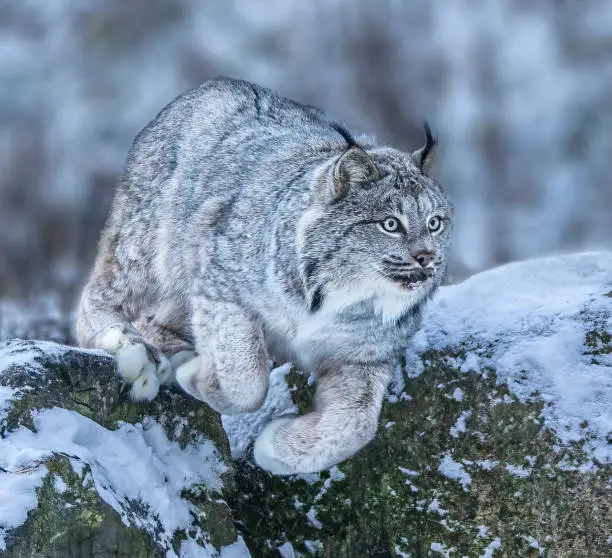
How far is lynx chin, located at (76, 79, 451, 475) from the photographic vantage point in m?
3.72

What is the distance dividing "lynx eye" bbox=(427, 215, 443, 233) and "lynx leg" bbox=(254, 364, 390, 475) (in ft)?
1.86

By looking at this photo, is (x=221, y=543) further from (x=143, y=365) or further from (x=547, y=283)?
(x=547, y=283)

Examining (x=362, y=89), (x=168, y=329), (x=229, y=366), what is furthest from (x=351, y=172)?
(x=362, y=89)

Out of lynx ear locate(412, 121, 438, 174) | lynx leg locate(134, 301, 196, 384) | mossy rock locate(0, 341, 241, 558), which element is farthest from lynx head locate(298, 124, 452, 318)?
lynx leg locate(134, 301, 196, 384)

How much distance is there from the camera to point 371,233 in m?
3.66

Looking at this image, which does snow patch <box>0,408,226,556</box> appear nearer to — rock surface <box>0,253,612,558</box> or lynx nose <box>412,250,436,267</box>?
rock surface <box>0,253,612,558</box>

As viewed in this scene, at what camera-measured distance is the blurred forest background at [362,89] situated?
13414 millimetres

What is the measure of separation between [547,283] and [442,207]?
80 cm

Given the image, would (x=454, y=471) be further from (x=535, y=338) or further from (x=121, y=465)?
(x=121, y=465)

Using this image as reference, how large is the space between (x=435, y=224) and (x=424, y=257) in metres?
0.20

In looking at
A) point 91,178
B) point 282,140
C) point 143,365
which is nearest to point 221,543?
point 143,365

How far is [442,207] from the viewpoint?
382cm

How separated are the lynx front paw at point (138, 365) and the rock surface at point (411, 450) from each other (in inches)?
2.0

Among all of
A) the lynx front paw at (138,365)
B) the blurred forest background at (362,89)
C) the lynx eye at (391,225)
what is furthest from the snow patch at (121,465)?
the blurred forest background at (362,89)
